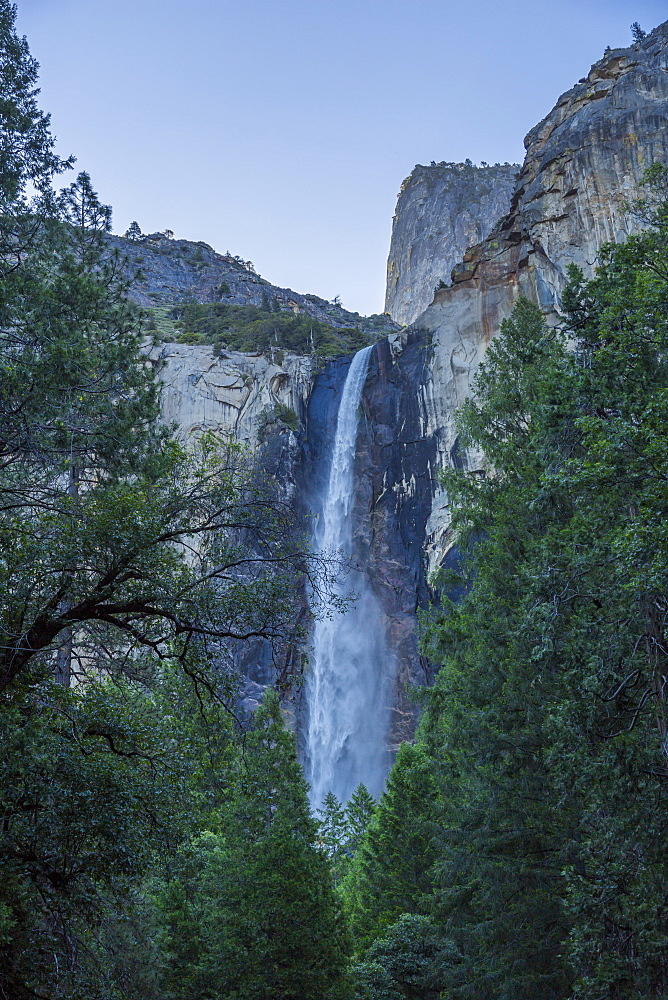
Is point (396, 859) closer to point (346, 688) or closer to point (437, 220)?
point (346, 688)

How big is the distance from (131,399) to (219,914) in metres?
9.78

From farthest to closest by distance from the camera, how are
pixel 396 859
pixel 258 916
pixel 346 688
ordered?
pixel 346 688
pixel 396 859
pixel 258 916

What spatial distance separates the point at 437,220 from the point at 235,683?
9498cm

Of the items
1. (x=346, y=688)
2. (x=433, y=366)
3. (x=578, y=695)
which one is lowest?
(x=578, y=695)

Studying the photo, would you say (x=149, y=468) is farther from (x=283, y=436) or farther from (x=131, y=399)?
(x=283, y=436)

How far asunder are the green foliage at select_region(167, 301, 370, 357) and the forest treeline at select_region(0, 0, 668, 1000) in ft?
123

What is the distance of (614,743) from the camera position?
9.85m

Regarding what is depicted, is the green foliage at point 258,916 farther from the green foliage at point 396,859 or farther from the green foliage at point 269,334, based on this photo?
the green foliage at point 269,334

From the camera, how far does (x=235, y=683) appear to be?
369 inches

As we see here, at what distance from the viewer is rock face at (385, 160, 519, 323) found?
306ft

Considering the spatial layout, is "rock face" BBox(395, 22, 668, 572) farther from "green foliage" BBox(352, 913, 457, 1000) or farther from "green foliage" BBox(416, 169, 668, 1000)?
"green foliage" BBox(416, 169, 668, 1000)

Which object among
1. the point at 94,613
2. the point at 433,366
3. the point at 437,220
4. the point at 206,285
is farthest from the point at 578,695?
the point at 437,220

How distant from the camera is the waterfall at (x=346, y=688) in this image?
37.7 metres

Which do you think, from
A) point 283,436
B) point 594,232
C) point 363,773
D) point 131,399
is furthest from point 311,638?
point 131,399
